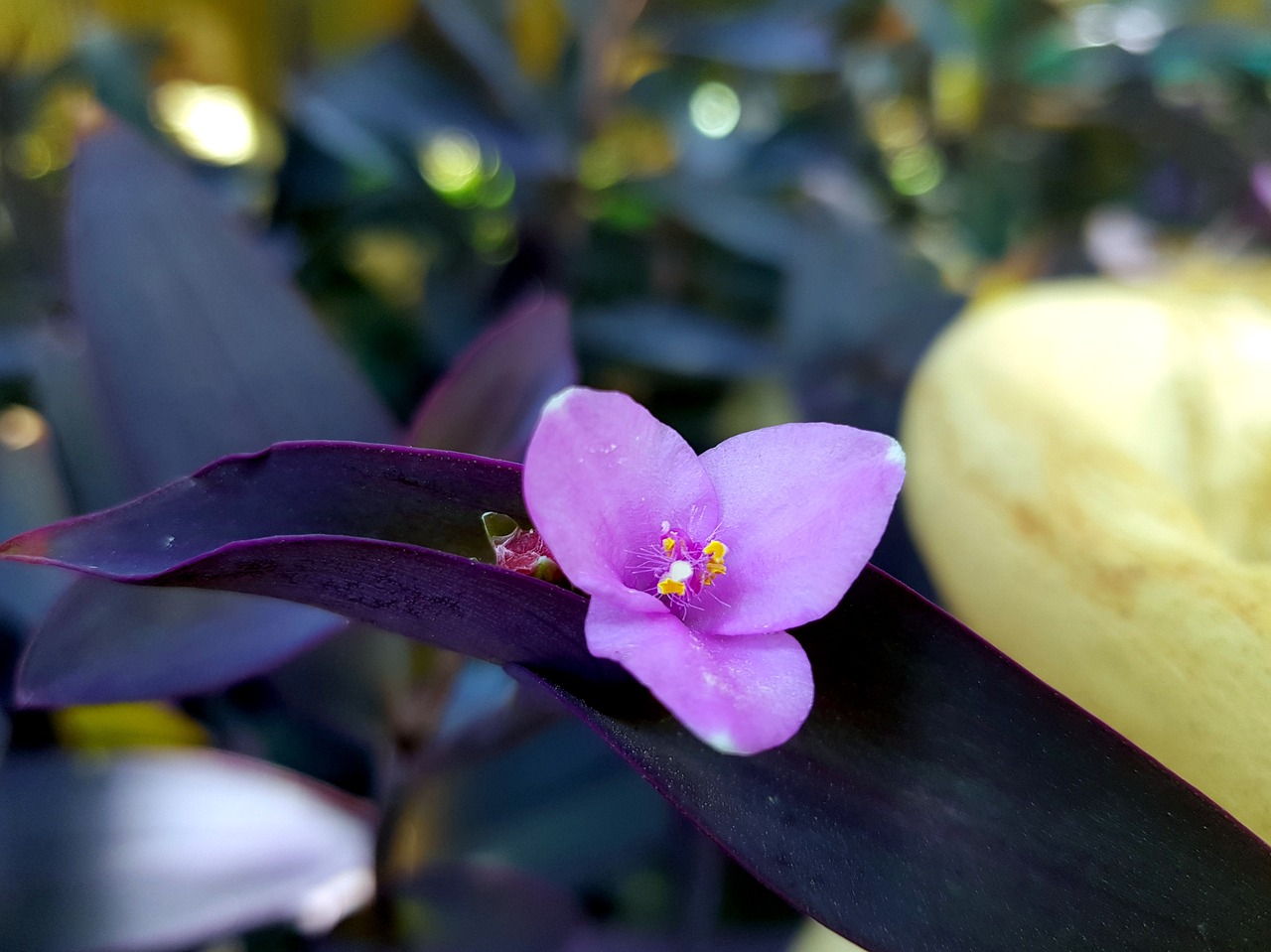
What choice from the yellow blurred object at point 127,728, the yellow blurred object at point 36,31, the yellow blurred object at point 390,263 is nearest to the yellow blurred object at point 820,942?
the yellow blurred object at point 127,728

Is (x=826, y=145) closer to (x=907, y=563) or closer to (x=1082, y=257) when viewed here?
(x=1082, y=257)

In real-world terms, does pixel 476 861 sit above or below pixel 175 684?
below

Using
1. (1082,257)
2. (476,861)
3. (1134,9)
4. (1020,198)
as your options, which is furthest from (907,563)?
(1134,9)

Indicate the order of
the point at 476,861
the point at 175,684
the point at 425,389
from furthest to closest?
the point at 425,389 < the point at 476,861 < the point at 175,684

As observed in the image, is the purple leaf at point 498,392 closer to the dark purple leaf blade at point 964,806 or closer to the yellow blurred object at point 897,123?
the dark purple leaf blade at point 964,806

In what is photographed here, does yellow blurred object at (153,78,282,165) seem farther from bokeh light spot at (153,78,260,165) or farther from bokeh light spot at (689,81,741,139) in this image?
bokeh light spot at (689,81,741,139)

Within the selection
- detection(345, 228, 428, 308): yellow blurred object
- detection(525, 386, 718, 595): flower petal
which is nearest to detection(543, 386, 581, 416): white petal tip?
detection(525, 386, 718, 595): flower petal

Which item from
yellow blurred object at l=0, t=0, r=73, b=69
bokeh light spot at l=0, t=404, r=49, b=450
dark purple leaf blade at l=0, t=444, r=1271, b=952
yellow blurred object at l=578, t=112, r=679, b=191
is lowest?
bokeh light spot at l=0, t=404, r=49, b=450

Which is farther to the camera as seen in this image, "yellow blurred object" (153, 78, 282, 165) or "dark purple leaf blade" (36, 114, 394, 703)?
"yellow blurred object" (153, 78, 282, 165)
